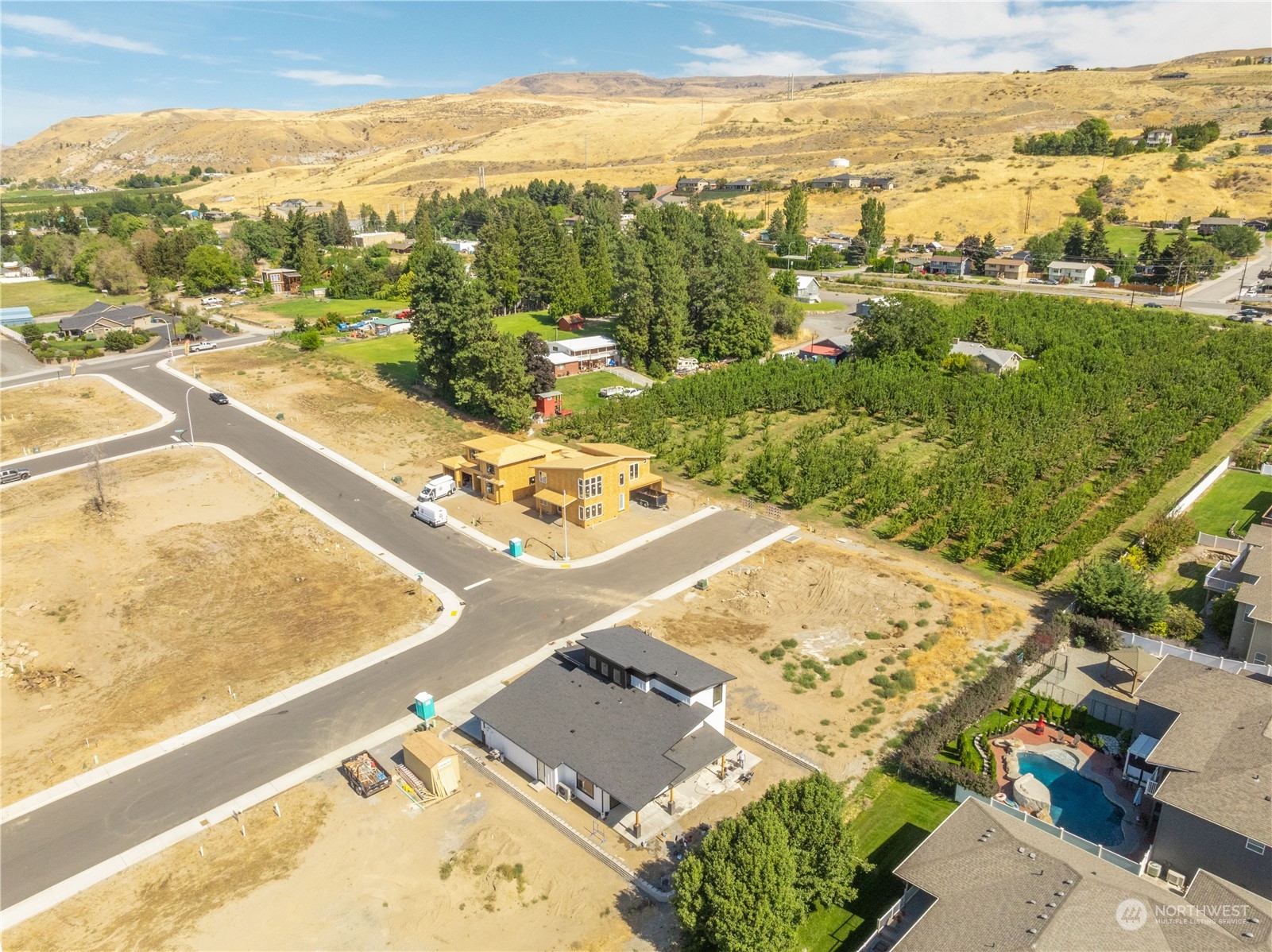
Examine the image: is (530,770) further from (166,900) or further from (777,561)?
(777,561)

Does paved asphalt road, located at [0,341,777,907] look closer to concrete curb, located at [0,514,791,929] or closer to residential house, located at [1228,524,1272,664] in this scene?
concrete curb, located at [0,514,791,929]

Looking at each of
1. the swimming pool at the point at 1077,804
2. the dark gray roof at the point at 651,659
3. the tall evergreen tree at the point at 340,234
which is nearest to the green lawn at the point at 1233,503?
the swimming pool at the point at 1077,804

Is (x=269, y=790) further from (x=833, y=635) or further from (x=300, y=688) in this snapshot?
(x=833, y=635)

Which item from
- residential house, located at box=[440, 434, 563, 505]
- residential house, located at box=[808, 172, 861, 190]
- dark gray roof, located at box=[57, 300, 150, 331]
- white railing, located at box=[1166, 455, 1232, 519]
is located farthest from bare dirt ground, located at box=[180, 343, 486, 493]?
residential house, located at box=[808, 172, 861, 190]

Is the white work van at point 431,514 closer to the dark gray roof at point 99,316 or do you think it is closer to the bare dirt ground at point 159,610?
the bare dirt ground at point 159,610

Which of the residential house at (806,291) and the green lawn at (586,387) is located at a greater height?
the residential house at (806,291)

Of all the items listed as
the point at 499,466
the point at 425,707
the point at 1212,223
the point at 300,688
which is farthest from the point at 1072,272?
the point at 300,688

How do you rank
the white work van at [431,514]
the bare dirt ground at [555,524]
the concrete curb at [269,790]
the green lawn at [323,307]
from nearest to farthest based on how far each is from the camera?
the concrete curb at [269,790], the bare dirt ground at [555,524], the white work van at [431,514], the green lawn at [323,307]
